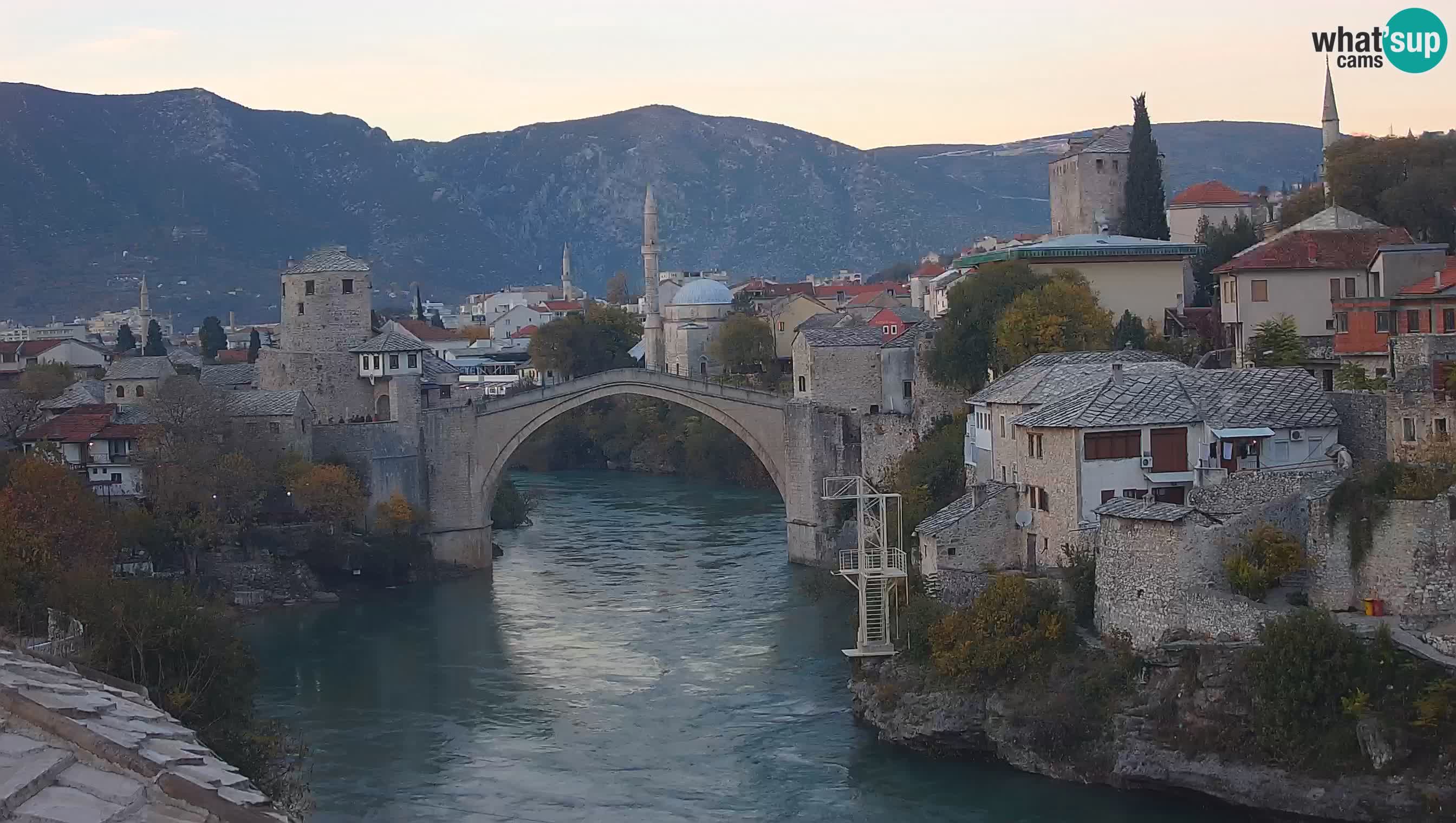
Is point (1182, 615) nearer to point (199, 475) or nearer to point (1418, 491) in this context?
point (1418, 491)

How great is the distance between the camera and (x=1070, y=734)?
2286 cm

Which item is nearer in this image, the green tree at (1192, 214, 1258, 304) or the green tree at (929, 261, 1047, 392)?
the green tree at (929, 261, 1047, 392)

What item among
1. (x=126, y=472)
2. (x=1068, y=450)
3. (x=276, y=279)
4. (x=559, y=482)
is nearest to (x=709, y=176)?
(x=276, y=279)

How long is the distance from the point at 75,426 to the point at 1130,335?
2211 centimetres

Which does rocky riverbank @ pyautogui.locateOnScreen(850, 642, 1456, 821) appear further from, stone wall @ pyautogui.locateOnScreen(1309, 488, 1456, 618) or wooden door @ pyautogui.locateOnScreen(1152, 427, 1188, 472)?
wooden door @ pyautogui.locateOnScreen(1152, 427, 1188, 472)

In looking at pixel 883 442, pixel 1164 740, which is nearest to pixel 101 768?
pixel 1164 740

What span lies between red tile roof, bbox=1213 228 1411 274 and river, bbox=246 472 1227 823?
8.97 m

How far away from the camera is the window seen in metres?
25.7

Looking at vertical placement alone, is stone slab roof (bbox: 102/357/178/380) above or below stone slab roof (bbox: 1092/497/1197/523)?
above

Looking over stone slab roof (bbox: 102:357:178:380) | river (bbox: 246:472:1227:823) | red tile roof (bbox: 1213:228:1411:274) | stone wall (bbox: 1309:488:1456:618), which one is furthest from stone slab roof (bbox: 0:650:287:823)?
stone slab roof (bbox: 102:357:178:380)

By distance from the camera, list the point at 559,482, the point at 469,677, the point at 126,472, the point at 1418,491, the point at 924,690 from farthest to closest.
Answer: the point at 559,482
the point at 126,472
the point at 469,677
the point at 924,690
the point at 1418,491

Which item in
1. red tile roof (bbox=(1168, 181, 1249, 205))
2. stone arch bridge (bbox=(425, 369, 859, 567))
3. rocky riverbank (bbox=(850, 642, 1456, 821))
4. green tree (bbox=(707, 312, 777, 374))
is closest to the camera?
rocky riverbank (bbox=(850, 642, 1456, 821))

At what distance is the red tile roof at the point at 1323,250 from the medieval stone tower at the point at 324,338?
2041cm

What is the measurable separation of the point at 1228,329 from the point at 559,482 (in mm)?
27349
